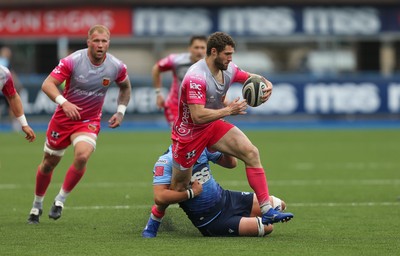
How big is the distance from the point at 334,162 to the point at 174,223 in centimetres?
914

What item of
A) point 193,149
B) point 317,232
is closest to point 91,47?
point 193,149

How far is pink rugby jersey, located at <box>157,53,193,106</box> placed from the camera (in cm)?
1480

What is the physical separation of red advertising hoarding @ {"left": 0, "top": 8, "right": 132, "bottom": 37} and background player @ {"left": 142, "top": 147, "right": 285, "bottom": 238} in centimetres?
2341

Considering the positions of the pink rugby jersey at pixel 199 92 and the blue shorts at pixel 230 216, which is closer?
the pink rugby jersey at pixel 199 92

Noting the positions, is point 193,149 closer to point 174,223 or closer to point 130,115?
point 174,223

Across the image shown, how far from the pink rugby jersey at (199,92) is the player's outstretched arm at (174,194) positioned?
0.52 metres

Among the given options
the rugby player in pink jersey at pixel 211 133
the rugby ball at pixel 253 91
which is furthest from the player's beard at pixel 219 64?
the rugby ball at pixel 253 91

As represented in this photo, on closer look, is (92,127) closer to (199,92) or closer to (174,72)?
(199,92)

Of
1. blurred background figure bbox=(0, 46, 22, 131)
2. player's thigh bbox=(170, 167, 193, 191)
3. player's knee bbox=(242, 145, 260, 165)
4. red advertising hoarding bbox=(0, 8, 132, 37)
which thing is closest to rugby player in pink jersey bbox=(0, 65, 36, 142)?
player's thigh bbox=(170, 167, 193, 191)

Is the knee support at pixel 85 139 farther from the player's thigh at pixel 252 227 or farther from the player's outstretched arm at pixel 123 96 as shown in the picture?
the player's thigh at pixel 252 227

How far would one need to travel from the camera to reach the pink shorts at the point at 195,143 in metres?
9.65

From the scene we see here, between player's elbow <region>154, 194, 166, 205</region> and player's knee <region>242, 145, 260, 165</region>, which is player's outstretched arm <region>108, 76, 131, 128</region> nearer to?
player's elbow <region>154, 194, 166, 205</region>

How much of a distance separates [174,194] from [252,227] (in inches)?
32.1

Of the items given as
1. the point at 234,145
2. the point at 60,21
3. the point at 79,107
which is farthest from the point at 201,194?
the point at 60,21
